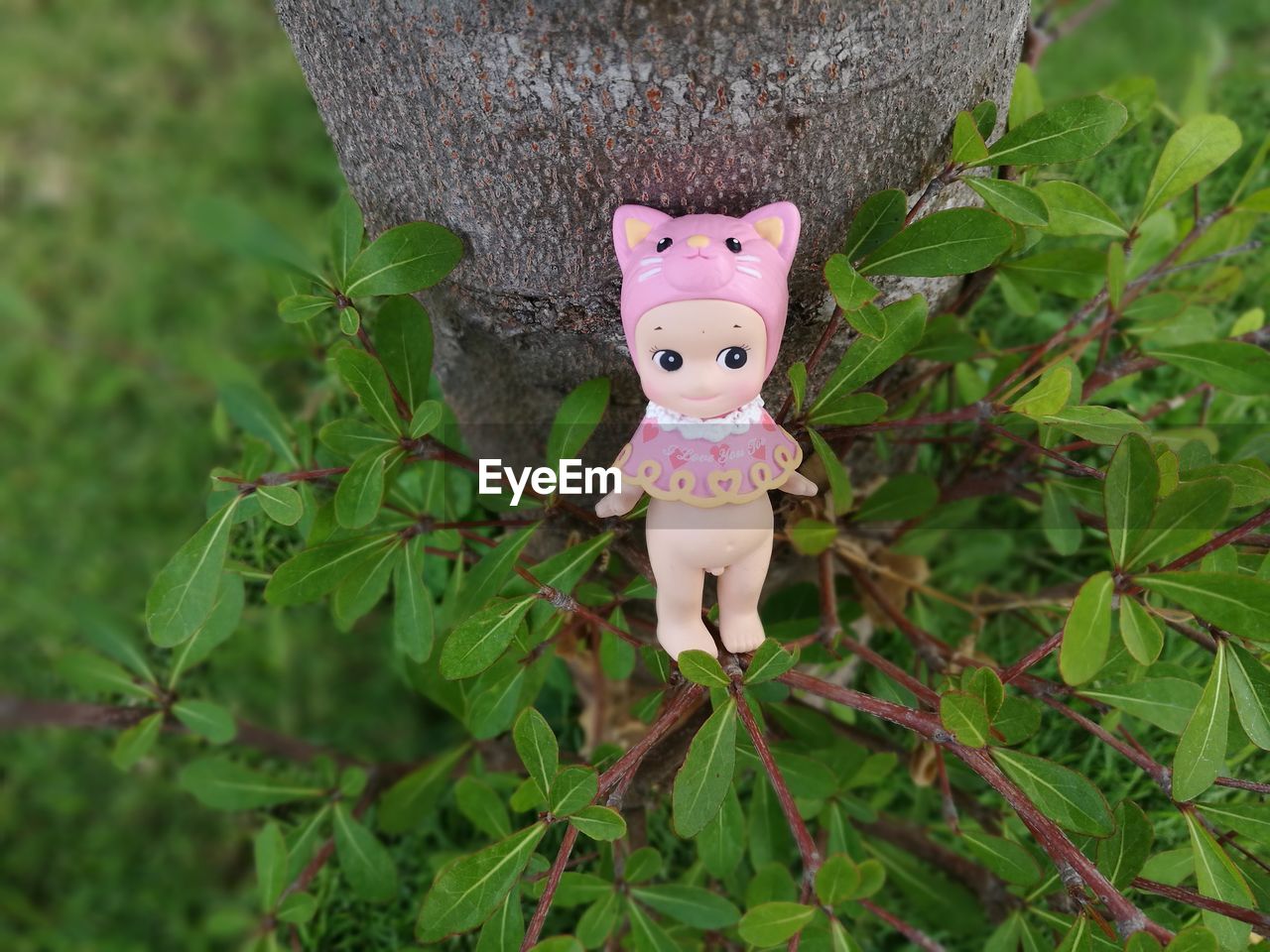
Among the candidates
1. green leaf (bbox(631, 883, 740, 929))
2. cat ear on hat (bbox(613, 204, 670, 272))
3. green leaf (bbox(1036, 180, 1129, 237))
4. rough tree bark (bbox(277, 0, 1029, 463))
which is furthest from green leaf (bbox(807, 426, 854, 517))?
green leaf (bbox(631, 883, 740, 929))

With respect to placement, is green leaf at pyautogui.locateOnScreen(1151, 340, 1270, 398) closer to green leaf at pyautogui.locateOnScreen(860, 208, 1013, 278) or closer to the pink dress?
green leaf at pyautogui.locateOnScreen(860, 208, 1013, 278)

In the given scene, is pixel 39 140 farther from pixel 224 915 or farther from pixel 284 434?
pixel 224 915

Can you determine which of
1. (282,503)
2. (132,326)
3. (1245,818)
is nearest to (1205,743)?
(1245,818)

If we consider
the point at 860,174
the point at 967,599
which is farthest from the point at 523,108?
the point at 967,599

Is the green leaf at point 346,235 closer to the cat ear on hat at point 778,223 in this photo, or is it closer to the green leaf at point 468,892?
the cat ear on hat at point 778,223

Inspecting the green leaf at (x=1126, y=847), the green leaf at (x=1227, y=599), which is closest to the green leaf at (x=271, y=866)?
the green leaf at (x=1126, y=847)
